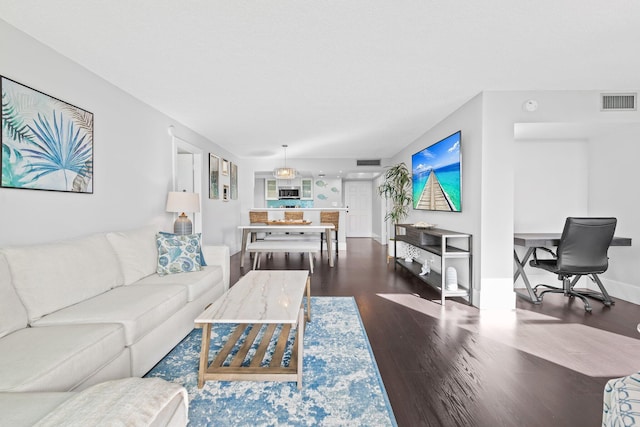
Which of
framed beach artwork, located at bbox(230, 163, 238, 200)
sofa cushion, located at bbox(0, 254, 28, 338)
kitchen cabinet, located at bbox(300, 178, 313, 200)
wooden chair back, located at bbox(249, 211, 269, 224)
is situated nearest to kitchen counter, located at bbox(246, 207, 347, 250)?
wooden chair back, located at bbox(249, 211, 269, 224)

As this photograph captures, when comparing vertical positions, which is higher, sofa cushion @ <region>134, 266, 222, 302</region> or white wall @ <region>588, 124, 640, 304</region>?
white wall @ <region>588, 124, 640, 304</region>

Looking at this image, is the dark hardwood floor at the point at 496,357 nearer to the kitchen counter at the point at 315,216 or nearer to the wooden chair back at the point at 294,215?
the kitchen counter at the point at 315,216

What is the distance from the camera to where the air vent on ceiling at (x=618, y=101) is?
10.1ft

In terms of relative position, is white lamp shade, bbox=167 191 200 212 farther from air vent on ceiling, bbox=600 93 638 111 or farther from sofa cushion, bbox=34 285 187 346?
air vent on ceiling, bbox=600 93 638 111

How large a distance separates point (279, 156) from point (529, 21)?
577 centimetres

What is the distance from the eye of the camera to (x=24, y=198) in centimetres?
205

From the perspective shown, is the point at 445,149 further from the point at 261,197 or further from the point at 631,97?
the point at 261,197

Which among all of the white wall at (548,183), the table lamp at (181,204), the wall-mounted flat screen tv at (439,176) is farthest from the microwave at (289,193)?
the white wall at (548,183)

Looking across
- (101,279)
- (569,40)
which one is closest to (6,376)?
(101,279)

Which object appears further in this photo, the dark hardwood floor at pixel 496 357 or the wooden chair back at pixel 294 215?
the wooden chair back at pixel 294 215

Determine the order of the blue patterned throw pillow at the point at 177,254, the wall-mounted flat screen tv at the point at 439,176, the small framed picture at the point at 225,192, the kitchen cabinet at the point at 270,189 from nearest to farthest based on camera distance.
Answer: the blue patterned throw pillow at the point at 177,254 → the wall-mounted flat screen tv at the point at 439,176 → the small framed picture at the point at 225,192 → the kitchen cabinet at the point at 270,189

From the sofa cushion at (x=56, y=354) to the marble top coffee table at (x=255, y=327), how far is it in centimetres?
46

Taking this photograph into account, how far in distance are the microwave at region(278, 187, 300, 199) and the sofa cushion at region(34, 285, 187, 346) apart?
7.36m

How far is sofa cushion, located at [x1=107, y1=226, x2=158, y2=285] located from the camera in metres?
2.43
